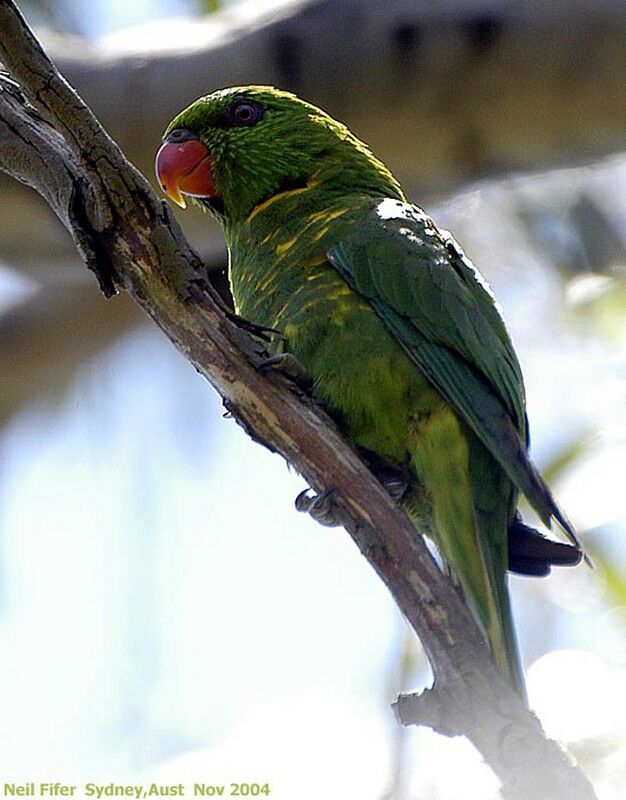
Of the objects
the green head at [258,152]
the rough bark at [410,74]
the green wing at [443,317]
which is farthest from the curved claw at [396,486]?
the rough bark at [410,74]

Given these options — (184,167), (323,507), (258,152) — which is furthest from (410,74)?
(323,507)

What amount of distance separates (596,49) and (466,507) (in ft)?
4.61

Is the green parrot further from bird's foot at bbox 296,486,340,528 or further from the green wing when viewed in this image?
bird's foot at bbox 296,486,340,528

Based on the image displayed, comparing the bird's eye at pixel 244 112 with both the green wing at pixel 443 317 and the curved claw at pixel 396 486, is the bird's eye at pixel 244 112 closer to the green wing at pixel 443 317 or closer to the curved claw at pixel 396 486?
the green wing at pixel 443 317

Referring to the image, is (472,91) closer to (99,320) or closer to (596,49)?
(596,49)

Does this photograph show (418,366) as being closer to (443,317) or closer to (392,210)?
(443,317)

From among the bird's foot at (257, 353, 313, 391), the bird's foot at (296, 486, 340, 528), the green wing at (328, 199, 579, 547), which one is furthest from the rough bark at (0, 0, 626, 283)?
the bird's foot at (296, 486, 340, 528)

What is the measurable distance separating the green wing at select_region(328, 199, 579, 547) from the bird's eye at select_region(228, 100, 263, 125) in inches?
23.8

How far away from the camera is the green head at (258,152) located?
372 cm

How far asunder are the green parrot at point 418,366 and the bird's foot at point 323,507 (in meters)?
0.35

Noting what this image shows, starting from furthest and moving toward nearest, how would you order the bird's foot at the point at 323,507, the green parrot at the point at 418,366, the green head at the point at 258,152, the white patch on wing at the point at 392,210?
the green head at the point at 258,152 < the white patch on wing at the point at 392,210 < the green parrot at the point at 418,366 < the bird's foot at the point at 323,507


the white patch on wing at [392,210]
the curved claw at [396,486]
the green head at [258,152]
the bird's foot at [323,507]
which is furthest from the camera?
the green head at [258,152]

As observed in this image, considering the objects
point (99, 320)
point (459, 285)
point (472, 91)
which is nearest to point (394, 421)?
point (459, 285)

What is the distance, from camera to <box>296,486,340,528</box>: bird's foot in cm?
258
